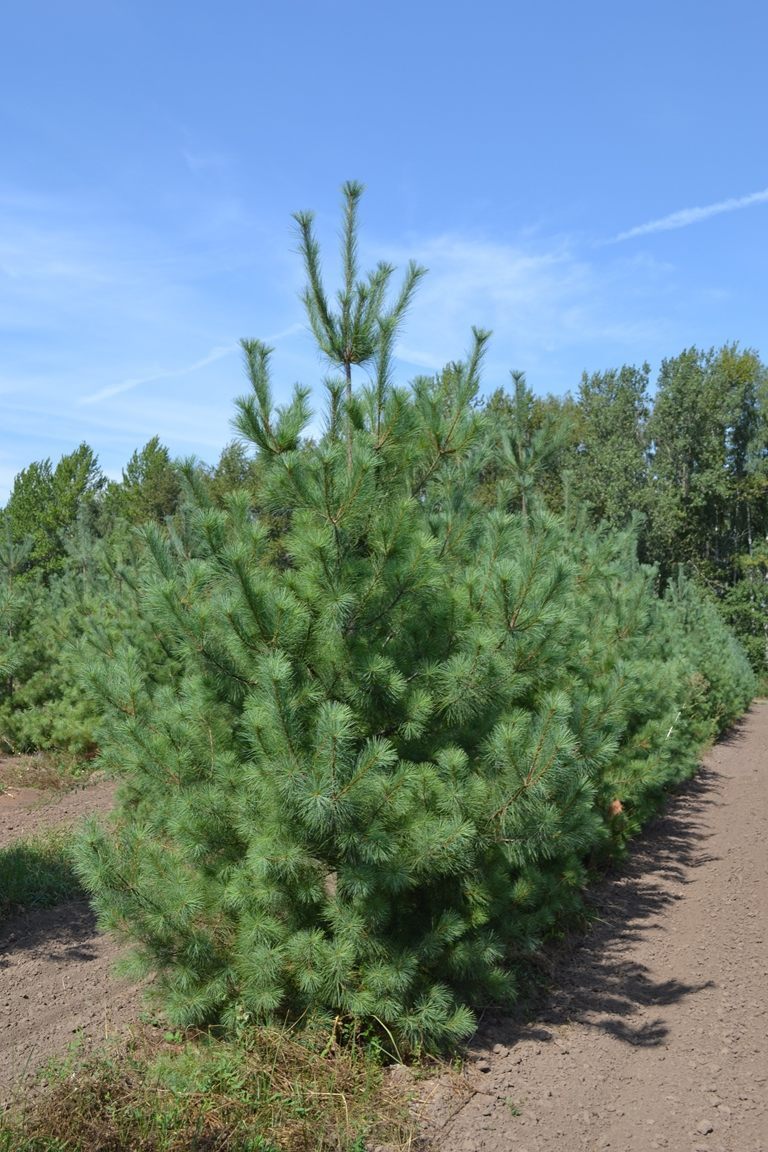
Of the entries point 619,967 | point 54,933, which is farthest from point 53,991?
point 619,967

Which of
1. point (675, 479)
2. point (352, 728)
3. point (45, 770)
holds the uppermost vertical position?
point (675, 479)

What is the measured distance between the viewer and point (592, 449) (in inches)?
1244

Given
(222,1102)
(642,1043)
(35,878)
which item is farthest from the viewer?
(35,878)

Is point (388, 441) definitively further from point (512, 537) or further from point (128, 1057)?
point (128, 1057)

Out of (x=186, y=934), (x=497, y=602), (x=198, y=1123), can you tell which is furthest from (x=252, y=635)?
(x=198, y=1123)

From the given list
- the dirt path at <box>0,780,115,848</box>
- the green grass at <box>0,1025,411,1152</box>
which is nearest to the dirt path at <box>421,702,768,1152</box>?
the green grass at <box>0,1025,411,1152</box>

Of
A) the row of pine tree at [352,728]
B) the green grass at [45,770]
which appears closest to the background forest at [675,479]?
the green grass at [45,770]

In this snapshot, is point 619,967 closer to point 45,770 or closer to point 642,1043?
point 642,1043

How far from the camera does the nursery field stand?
3430 millimetres

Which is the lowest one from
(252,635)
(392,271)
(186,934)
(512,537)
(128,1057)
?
(128,1057)

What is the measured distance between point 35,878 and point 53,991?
1.50 m

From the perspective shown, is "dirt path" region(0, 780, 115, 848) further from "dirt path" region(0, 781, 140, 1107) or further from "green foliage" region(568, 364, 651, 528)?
"green foliage" region(568, 364, 651, 528)

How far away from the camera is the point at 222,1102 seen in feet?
10.5

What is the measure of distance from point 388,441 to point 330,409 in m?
0.35
